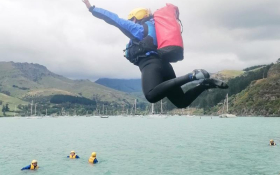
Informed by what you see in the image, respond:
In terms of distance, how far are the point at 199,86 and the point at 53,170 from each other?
133ft

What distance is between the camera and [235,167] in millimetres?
44250

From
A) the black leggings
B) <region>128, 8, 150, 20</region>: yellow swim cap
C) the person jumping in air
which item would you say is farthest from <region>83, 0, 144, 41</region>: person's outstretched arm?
the black leggings

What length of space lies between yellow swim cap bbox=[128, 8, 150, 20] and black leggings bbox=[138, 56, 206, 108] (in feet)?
3.29

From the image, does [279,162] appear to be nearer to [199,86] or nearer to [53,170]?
[53,170]

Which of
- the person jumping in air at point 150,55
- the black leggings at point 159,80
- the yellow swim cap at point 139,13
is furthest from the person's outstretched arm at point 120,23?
the black leggings at point 159,80

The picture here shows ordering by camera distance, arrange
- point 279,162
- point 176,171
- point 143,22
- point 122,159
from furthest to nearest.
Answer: point 122,159 < point 279,162 < point 176,171 < point 143,22

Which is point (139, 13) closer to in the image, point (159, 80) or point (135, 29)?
point (135, 29)

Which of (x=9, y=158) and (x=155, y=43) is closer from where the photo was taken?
(x=155, y=43)

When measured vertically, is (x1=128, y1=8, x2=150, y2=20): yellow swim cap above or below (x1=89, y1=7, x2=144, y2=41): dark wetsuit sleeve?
above

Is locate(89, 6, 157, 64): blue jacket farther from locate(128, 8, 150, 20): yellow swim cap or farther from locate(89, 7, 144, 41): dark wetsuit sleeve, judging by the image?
locate(128, 8, 150, 20): yellow swim cap

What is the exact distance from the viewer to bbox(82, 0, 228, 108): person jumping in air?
21.7ft

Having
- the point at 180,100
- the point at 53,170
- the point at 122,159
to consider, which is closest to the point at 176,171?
the point at 122,159

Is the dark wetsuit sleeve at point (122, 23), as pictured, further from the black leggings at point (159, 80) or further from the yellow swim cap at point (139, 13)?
the black leggings at point (159, 80)

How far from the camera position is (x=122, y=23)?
6.93 meters
